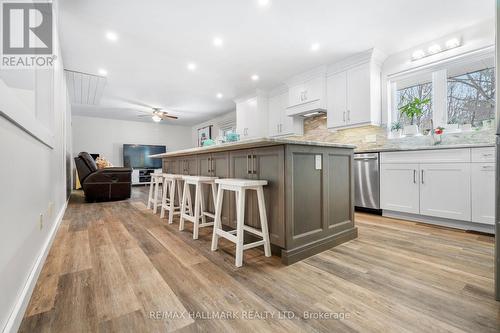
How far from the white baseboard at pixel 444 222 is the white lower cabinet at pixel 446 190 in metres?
0.09

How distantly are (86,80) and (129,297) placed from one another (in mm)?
4939

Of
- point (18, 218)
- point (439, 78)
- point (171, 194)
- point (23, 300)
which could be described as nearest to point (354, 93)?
point (439, 78)

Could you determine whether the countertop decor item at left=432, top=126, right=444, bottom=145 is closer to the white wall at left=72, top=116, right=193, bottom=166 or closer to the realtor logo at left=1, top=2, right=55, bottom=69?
the realtor logo at left=1, top=2, right=55, bottom=69

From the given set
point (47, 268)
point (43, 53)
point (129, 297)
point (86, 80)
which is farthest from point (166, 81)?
point (129, 297)

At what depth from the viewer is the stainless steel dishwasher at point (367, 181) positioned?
3.40 m

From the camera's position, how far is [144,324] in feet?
3.63

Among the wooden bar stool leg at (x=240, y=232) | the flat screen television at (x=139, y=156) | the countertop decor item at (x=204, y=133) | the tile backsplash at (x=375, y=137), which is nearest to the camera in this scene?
the wooden bar stool leg at (x=240, y=232)

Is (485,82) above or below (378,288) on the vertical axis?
above

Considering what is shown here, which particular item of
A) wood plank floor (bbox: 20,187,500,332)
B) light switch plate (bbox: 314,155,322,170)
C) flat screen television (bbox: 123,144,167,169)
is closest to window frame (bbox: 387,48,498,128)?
wood plank floor (bbox: 20,187,500,332)

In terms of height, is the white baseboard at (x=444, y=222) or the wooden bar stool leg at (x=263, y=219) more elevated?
the wooden bar stool leg at (x=263, y=219)

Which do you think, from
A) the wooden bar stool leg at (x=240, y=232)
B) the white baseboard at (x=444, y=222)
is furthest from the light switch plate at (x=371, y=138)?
the wooden bar stool leg at (x=240, y=232)

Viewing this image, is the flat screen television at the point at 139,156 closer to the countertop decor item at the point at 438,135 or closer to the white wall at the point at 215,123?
the white wall at the point at 215,123

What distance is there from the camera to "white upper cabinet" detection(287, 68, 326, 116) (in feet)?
14.0

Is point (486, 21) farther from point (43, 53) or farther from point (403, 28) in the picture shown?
point (43, 53)
